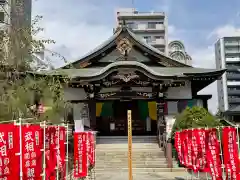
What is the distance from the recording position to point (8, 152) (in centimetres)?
622

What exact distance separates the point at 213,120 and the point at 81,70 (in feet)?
32.3

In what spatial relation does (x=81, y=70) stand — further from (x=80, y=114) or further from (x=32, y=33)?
(x=32, y=33)

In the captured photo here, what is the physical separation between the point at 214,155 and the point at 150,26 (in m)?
57.5


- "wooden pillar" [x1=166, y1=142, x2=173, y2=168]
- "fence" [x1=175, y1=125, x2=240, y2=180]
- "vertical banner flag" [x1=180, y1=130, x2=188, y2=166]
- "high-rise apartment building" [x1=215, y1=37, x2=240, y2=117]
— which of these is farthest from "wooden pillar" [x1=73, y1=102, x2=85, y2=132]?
"high-rise apartment building" [x1=215, y1=37, x2=240, y2=117]

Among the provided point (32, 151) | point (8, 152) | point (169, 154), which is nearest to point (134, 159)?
point (169, 154)

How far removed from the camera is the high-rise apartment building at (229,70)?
259ft

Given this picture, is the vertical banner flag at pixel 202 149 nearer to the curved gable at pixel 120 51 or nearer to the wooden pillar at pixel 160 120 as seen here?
the wooden pillar at pixel 160 120

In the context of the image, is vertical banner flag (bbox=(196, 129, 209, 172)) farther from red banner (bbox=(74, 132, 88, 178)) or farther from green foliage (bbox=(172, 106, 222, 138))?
green foliage (bbox=(172, 106, 222, 138))

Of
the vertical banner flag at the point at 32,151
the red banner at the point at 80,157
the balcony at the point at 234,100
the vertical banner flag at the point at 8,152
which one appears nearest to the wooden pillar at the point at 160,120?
the red banner at the point at 80,157

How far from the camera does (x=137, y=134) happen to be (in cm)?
2236

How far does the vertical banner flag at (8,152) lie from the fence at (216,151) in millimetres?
5074

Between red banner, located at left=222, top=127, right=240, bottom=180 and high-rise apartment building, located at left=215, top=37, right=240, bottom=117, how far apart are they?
7025 centimetres

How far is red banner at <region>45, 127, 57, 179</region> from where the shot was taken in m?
8.05

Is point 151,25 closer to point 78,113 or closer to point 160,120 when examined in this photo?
point 78,113
